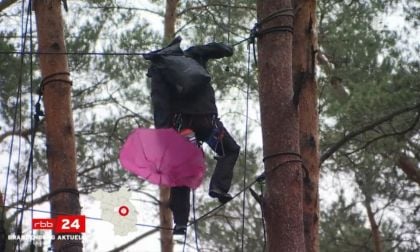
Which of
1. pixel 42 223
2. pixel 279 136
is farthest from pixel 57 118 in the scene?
pixel 279 136

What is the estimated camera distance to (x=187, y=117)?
4.22 metres

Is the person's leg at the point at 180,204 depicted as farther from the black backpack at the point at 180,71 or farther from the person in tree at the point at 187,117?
the black backpack at the point at 180,71

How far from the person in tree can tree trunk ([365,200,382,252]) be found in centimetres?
830

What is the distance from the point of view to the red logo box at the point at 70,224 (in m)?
5.78

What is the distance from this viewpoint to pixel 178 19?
10.4 meters

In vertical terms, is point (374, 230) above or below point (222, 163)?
above

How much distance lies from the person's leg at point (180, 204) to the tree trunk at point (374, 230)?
8328mm

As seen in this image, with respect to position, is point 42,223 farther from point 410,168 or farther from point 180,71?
point 410,168

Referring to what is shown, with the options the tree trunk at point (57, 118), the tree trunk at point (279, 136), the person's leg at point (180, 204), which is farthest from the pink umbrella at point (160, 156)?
the tree trunk at point (57, 118)

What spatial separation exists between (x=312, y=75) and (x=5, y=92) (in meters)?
5.52

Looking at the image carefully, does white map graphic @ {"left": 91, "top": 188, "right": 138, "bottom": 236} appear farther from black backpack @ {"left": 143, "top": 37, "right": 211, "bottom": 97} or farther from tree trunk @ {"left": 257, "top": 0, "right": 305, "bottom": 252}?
tree trunk @ {"left": 257, "top": 0, "right": 305, "bottom": 252}

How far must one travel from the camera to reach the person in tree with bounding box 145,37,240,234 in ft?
13.6

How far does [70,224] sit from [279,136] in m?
2.51

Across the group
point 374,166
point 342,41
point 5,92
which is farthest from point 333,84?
point 5,92
